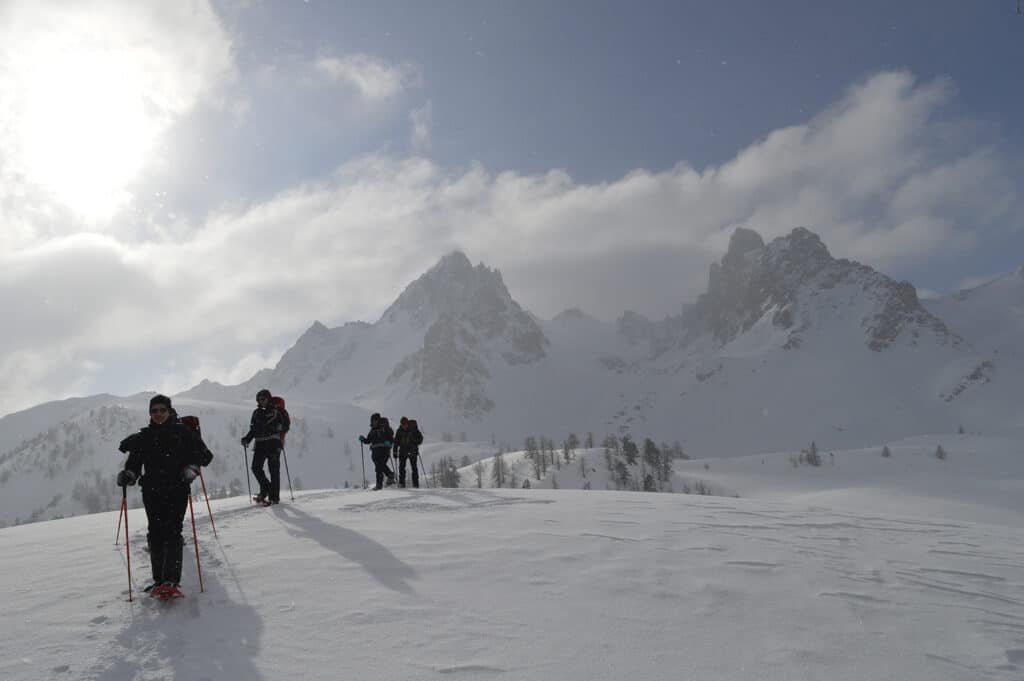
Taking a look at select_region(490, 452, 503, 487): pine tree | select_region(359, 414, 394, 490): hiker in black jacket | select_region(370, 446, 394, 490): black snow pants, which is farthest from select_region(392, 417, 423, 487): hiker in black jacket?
select_region(490, 452, 503, 487): pine tree

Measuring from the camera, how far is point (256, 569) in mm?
7355

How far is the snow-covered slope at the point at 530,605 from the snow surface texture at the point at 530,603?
0.03m

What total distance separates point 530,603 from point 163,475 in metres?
4.78

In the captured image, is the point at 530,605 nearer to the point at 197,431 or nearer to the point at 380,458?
the point at 197,431

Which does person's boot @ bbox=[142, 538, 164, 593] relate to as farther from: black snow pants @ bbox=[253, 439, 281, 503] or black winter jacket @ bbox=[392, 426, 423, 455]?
black winter jacket @ bbox=[392, 426, 423, 455]

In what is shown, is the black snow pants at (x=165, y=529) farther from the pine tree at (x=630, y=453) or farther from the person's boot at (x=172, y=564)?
the pine tree at (x=630, y=453)

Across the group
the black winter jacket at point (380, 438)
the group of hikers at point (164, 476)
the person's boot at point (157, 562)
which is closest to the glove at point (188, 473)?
the group of hikers at point (164, 476)

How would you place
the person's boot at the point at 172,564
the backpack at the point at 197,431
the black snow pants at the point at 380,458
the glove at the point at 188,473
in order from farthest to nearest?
1. the black snow pants at the point at 380,458
2. the backpack at the point at 197,431
3. the glove at the point at 188,473
4. the person's boot at the point at 172,564

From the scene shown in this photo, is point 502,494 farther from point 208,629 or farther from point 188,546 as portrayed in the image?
point 208,629

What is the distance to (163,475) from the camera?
7.23m

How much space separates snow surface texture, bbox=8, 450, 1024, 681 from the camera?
4848 millimetres

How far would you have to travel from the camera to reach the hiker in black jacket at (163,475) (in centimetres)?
676

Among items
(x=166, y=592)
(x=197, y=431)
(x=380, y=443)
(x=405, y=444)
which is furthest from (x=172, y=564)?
(x=405, y=444)

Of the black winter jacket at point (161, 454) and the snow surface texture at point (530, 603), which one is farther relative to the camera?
the black winter jacket at point (161, 454)
